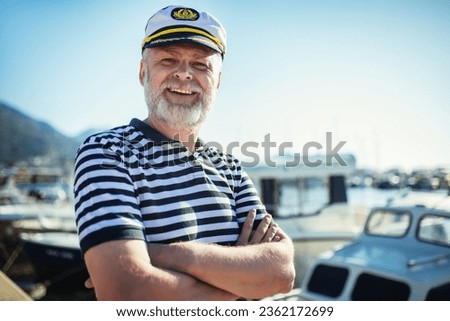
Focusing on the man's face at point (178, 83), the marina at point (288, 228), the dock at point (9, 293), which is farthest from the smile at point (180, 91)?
the marina at point (288, 228)

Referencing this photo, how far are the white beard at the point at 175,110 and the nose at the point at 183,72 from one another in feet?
0.13

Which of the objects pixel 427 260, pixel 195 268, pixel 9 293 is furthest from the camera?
pixel 427 260

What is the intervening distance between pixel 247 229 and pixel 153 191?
306 millimetres

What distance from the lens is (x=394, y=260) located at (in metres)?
2.77

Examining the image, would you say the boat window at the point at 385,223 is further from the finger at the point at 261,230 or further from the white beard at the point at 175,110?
the white beard at the point at 175,110

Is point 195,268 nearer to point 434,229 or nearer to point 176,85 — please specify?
point 176,85

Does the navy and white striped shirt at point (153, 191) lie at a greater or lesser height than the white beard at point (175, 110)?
lesser

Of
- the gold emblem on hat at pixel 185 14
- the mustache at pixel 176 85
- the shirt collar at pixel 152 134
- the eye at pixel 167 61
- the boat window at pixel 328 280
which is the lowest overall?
the boat window at pixel 328 280

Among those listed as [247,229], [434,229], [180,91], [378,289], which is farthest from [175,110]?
[434,229]

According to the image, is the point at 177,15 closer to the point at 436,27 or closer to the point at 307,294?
the point at 436,27

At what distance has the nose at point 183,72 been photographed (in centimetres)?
107

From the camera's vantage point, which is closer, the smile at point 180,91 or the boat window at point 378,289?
the smile at point 180,91

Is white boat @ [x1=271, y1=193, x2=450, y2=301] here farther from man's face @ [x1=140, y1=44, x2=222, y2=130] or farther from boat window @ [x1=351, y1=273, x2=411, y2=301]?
man's face @ [x1=140, y1=44, x2=222, y2=130]
